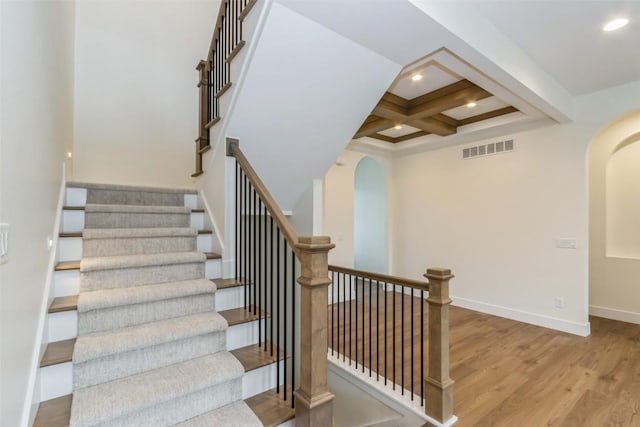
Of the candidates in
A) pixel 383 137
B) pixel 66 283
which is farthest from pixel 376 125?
pixel 66 283

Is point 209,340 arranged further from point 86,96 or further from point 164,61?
point 164,61

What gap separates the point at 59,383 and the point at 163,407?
1.72 feet

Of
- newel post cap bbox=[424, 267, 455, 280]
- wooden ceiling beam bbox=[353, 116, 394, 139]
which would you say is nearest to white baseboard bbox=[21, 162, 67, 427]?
newel post cap bbox=[424, 267, 455, 280]

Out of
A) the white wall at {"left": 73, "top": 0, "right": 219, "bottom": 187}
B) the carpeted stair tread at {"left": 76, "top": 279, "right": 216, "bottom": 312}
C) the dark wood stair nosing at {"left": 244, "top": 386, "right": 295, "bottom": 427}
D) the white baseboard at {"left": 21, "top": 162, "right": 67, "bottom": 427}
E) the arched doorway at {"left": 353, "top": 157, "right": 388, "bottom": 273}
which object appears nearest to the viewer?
the white baseboard at {"left": 21, "top": 162, "right": 67, "bottom": 427}

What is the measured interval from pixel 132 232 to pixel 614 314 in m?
5.95

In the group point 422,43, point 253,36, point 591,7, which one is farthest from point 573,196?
point 253,36

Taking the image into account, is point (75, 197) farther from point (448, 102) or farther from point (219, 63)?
point (448, 102)

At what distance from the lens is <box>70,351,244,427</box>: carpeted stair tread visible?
1341 millimetres

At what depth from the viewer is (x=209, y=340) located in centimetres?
187

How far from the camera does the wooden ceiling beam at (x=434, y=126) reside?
4.12m

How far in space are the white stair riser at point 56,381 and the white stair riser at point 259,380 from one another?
0.85m

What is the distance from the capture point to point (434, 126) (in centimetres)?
433

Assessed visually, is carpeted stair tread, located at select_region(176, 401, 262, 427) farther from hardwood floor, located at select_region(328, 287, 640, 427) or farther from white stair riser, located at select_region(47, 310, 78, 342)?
hardwood floor, located at select_region(328, 287, 640, 427)

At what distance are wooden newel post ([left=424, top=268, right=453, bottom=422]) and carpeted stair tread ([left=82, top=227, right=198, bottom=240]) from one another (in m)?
1.99
